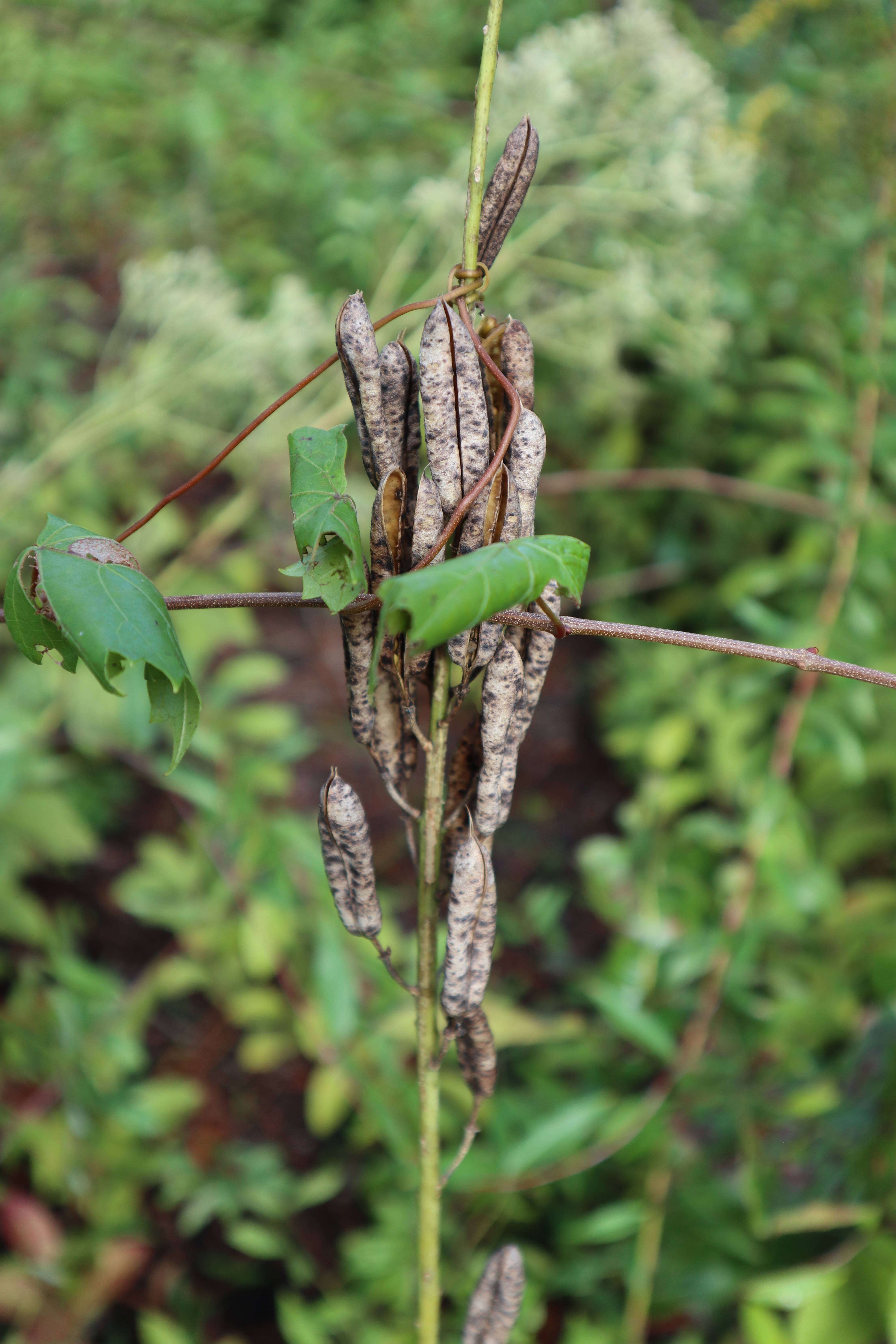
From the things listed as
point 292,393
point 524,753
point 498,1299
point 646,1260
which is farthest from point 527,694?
point 524,753

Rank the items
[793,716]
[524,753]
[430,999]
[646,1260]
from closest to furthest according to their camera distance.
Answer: [430,999]
[646,1260]
[793,716]
[524,753]

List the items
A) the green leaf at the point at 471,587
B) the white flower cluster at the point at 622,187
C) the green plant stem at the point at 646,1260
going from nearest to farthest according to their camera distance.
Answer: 1. the green leaf at the point at 471,587
2. the green plant stem at the point at 646,1260
3. the white flower cluster at the point at 622,187

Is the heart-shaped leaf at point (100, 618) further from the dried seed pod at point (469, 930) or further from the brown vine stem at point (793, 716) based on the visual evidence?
the brown vine stem at point (793, 716)

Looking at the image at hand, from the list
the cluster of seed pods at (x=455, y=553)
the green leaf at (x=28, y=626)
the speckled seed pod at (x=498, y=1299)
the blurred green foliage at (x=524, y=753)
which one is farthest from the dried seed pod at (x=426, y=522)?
the blurred green foliage at (x=524, y=753)

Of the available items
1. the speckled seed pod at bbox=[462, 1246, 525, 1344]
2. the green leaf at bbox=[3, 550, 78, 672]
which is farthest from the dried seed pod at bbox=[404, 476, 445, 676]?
the speckled seed pod at bbox=[462, 1246, 525, 1344]

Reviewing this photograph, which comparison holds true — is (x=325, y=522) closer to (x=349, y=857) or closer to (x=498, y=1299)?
(x=349, y=857)

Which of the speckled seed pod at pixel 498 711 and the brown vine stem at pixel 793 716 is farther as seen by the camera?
the brown vine stem at pixel 793 716

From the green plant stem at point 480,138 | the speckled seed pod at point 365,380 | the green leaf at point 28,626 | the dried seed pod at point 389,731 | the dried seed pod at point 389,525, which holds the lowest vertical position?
the dried seed pod at point 389,731

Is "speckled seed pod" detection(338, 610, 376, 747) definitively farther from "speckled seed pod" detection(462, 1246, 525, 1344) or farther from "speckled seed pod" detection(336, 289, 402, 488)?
"speckled seed pod" detection(462, 1246, 525, 1344)
